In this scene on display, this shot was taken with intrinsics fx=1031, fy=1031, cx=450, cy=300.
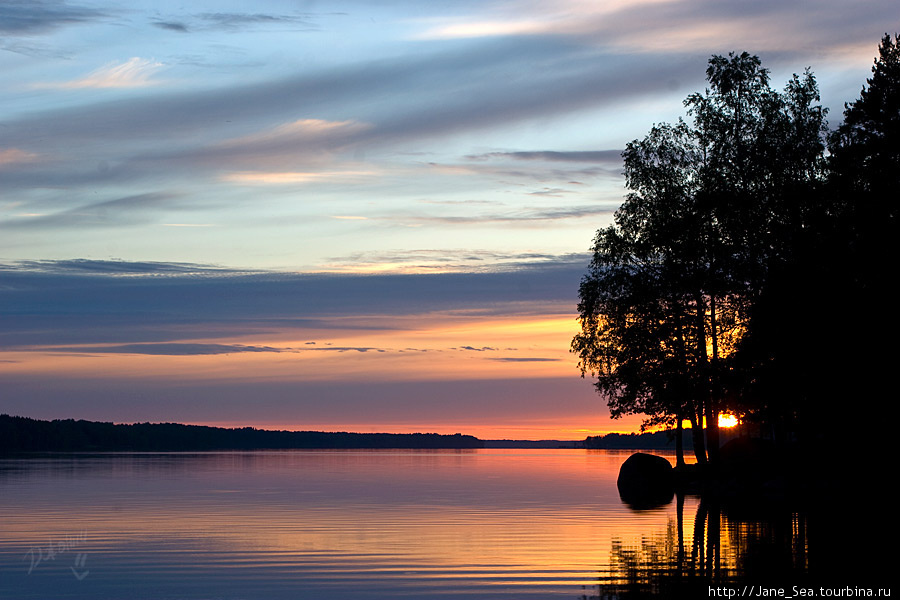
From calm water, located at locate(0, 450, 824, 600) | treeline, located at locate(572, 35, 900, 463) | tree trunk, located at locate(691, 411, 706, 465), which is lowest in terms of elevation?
calm water, located at locate(0, 450, 824, 600)

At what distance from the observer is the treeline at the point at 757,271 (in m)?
39.6

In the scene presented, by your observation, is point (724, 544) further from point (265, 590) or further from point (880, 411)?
point (880, 411)

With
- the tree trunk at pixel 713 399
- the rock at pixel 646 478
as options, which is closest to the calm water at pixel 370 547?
the rock at pixel 646 478

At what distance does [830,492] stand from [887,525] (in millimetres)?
11638

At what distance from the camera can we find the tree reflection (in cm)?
2058

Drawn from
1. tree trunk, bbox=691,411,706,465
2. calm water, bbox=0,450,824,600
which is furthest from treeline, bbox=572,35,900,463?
calm water, bbox=0,450,824,600

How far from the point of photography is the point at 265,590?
20.7 m

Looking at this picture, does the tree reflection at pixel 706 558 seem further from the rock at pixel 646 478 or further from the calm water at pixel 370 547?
the rock at pixel 646 478

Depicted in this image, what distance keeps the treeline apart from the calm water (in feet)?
22.9

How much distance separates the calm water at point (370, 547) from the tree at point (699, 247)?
975 cm

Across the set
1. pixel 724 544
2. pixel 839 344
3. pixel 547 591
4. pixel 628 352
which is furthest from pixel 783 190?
pixel 547 591

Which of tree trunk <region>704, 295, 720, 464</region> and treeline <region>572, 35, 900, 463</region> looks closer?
treeline <region>572, 35, 900, 463</region>

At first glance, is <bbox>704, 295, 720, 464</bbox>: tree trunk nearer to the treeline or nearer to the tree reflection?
the treeline

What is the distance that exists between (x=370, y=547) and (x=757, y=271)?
89.6 ft
